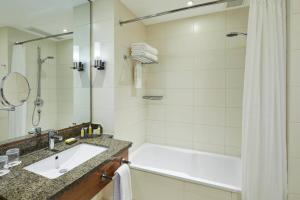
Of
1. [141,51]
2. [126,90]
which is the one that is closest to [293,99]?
[141,51]

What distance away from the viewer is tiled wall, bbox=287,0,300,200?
3.80 ft

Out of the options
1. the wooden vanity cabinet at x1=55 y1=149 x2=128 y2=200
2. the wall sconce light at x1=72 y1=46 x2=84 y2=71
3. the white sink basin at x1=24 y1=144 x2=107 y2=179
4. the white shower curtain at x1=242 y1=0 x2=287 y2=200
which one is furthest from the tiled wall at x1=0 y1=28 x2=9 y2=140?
the white shower curtain at x1=242 y1=0 x2=287 y2=200

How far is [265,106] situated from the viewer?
130cm

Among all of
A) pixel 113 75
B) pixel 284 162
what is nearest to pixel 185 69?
pixel 113 75

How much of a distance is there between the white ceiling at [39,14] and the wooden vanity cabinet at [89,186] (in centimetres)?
122

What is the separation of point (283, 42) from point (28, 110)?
2128 mm

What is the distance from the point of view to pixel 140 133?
2.46 metres

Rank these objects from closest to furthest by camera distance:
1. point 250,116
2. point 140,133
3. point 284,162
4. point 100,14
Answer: point 284,162 → point 250,116 → point 100,14 → point 140,133

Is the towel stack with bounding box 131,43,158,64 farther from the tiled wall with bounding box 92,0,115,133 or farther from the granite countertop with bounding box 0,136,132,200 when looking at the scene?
the granite countertop with bounding box 0,136,132,200

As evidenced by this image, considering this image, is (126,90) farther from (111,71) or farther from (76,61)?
(76,61)

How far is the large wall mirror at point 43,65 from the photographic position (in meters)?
1.17

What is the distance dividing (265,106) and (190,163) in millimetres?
1311

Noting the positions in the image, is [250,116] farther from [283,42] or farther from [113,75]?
[113,75]

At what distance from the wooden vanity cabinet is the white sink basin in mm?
216
